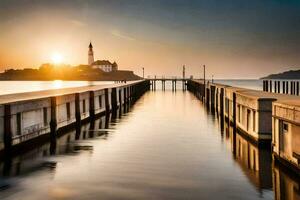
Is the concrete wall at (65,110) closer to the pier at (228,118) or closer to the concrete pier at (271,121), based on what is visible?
the pier at (228,118)

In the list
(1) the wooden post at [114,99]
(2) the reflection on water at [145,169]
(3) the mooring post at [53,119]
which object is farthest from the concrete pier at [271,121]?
(1) the wooden post at [114,99]

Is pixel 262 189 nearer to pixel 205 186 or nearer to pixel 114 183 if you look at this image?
pixel 205 186

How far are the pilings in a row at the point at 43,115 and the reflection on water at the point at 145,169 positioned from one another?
1316 mm

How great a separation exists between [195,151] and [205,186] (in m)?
9.35

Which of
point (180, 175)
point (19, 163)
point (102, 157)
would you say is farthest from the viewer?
point (102, 157)

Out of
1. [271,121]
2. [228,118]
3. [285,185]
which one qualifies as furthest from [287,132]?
[228,118]

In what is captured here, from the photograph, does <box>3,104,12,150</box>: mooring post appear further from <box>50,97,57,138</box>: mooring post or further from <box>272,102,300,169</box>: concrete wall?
<box>272,102,300,169</box>: concrete wall

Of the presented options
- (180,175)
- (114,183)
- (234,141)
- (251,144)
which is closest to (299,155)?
(180,175)

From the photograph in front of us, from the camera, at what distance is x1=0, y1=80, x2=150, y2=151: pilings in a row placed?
2547cm

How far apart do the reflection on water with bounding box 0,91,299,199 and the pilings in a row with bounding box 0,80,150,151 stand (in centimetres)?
132

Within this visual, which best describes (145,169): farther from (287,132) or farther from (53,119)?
(53,119)

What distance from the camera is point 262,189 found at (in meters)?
18.1

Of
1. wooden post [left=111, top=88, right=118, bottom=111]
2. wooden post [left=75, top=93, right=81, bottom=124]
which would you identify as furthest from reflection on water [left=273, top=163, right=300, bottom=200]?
wooden post [left=111, top=88, right=118, bottom=111]

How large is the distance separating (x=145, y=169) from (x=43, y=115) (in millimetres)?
12767
